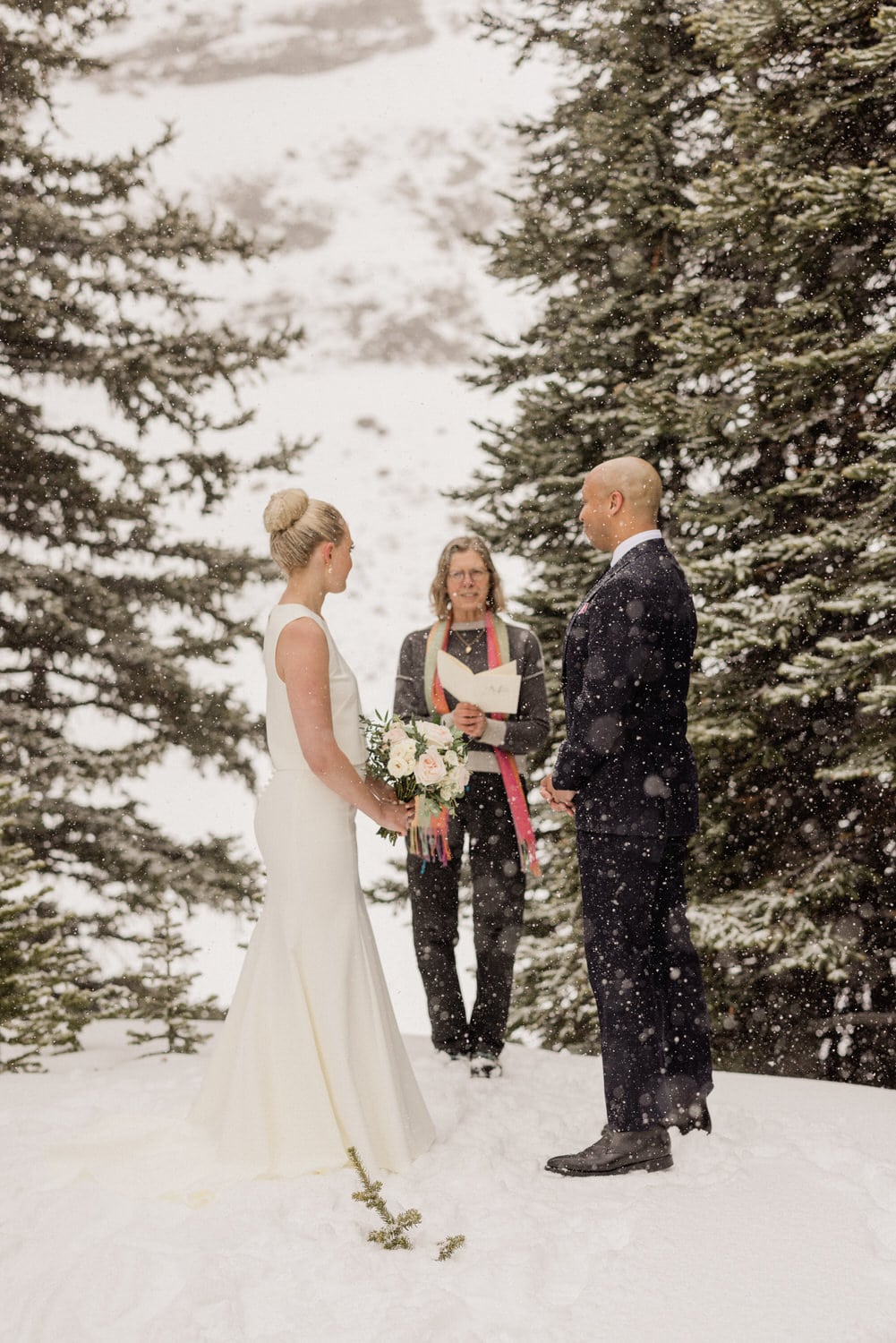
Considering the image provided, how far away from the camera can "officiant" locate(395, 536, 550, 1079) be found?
16.4ft

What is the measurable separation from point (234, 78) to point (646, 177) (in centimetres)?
2923

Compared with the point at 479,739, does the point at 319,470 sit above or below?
above

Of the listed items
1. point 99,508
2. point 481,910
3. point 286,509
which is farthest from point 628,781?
point 99,508

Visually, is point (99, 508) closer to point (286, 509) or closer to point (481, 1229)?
point (286, 509)

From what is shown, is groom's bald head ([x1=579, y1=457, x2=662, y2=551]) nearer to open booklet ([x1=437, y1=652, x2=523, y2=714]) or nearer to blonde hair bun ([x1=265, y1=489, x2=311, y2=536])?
blonde hair bun ([x1=265, y1=489, x2=311, y2=536])

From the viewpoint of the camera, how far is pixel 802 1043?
7.35m

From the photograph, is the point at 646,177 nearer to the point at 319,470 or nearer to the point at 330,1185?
the point at 330,1185

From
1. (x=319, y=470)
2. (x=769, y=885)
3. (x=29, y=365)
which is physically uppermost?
(x=319, y=470)

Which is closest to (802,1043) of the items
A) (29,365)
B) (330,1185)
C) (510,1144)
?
(510,1144)

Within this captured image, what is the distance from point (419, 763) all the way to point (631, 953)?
3.16 ft

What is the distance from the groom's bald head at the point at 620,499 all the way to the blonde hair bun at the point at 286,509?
0.97 metres

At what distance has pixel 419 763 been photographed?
3.91 m

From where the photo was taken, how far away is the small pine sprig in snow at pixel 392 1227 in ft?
10.2

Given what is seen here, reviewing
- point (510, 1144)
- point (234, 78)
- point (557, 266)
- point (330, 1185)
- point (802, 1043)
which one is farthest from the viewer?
point (234, 78)
